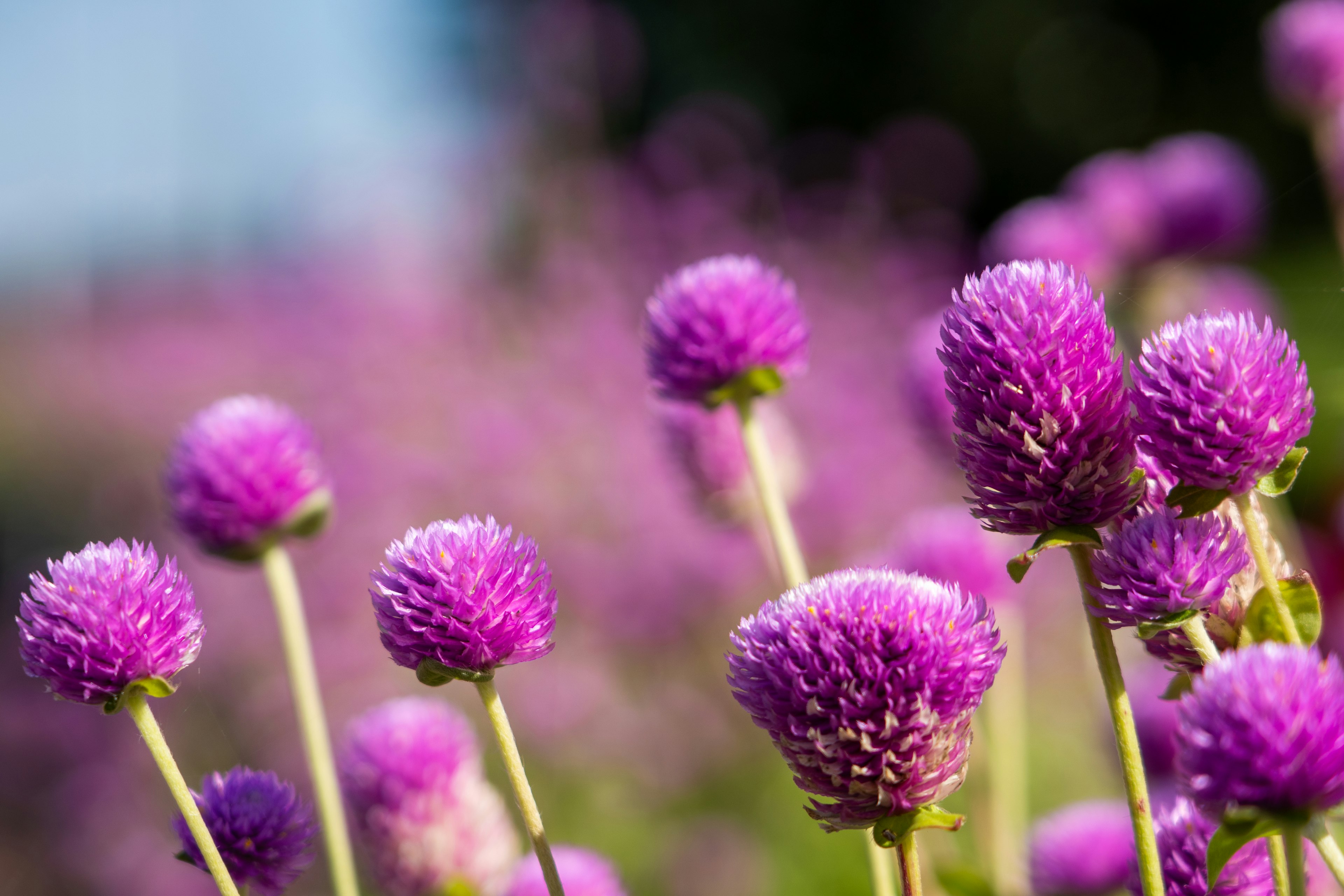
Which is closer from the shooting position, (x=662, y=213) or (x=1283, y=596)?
(x=1283, y=596)

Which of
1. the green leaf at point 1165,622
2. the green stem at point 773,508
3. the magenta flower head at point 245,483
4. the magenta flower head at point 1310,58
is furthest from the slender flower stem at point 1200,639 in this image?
the magenta flower head at point 1310,58

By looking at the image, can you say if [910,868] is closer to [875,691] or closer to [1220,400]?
[875,691]

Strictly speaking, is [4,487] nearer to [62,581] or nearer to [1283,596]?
[62,581]

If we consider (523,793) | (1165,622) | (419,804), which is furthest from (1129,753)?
(419,804)

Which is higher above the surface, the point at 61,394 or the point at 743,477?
the point at 743,477

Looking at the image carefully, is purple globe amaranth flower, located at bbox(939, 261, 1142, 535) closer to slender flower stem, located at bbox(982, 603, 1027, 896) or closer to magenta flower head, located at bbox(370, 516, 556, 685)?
magenta flower head, located at bbox(370, 516, 556, 685)

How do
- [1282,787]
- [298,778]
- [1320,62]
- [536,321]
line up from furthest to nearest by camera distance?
[536,321] < [298,778] < [1320,62] < [1282,787]

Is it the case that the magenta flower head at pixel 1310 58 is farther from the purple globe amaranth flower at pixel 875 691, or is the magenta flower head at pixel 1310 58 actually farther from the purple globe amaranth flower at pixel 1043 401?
the purple globe amaranth flower at pixel 875 691

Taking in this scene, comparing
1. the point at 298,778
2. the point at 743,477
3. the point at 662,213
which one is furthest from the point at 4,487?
the point at 743,477

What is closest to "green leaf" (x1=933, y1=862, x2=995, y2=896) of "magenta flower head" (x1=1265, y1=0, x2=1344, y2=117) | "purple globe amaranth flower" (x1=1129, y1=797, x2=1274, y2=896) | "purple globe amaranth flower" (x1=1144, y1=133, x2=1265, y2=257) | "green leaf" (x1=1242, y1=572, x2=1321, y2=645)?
"purple globe amaranth flower" (x1=1129, y1=797, x2=1274, y2=896)
